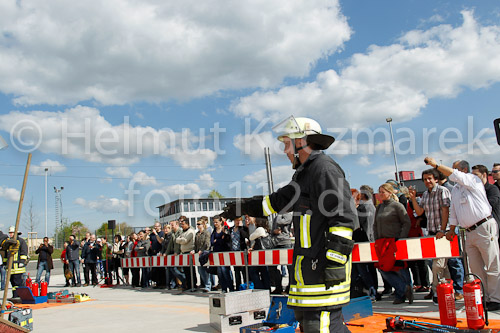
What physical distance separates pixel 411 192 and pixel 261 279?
13.5 ft

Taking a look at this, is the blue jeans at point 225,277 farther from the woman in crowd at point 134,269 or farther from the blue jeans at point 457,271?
the woman in crowd at point 134,269

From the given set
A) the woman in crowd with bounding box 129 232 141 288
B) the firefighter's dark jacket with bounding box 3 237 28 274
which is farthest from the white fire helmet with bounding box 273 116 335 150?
the woman in crowd with bounding box 129 232 141 288

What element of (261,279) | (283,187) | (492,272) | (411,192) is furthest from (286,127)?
(261,279)

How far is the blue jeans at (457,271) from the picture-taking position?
7355mm

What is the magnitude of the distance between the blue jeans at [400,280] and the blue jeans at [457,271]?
730 millimetres

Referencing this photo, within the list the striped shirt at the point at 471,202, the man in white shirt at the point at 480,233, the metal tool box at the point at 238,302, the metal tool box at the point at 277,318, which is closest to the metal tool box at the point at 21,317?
the metal tool box at the point at 238,302

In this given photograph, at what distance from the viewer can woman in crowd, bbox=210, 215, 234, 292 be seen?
10859 millimetres

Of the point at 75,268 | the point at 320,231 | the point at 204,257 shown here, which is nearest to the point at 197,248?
the point at 204,257

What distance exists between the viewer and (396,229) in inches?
294

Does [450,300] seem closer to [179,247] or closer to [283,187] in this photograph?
[283,187]

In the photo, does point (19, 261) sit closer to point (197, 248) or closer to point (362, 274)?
point (197, 248)

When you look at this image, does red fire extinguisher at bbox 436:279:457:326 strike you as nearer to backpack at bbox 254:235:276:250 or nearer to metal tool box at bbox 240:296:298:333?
metal tool box at bbox 240:296:298:333

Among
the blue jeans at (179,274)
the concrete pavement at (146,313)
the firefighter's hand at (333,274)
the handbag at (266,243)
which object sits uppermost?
the handbag at (266,243)

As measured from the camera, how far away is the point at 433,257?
7113 mm
